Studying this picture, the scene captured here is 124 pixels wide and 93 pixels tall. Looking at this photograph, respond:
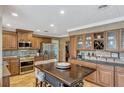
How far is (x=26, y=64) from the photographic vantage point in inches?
184

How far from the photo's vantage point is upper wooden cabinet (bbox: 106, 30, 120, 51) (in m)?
2.97

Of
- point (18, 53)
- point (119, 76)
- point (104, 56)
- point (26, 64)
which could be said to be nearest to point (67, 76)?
point (119, 76)

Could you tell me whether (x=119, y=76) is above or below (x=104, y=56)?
below

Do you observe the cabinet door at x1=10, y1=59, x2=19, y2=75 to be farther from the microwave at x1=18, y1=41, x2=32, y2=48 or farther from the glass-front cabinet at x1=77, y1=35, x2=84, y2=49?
the glass-front cabinet at x1=77, y1=35, x2=84, y2=49

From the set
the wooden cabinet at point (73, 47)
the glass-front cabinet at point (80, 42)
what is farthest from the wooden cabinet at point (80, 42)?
the wooden cabinet at point (73, 47)

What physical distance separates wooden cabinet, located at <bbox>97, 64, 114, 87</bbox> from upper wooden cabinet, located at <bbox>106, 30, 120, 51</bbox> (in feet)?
2.08

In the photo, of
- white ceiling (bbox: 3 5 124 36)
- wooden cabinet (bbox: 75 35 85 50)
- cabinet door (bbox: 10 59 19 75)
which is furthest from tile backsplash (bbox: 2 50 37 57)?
wooden cabinet (bbox: 75 35 85 50)

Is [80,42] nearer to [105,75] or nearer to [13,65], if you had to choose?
[105,75]

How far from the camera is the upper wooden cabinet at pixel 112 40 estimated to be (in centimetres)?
297

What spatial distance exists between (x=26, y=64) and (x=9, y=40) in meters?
Answer: 1.36

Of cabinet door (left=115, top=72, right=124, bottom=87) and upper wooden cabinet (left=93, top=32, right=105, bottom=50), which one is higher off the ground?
upper wooden cabinet (left=93, top=32, right=105, bottom=50)

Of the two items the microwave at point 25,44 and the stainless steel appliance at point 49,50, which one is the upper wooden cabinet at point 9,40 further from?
the stainless steel appliance at point 49,50
